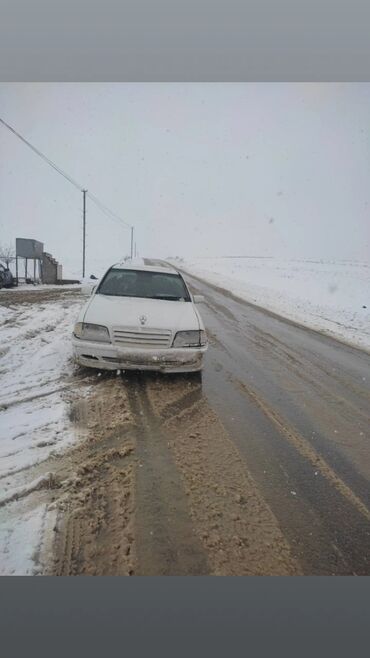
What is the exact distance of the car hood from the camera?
13.3ft

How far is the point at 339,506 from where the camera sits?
2227 millimetres

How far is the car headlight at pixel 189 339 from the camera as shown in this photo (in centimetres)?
407

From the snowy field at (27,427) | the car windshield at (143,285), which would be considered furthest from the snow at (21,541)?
the car windshield at (143,285)

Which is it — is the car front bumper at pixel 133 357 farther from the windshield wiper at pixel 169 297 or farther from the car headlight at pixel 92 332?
the windshield wiper at pixel 169 297

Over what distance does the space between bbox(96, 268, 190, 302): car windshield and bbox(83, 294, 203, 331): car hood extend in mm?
260

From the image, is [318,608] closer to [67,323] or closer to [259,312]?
[67,323]

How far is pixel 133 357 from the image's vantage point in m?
3.92

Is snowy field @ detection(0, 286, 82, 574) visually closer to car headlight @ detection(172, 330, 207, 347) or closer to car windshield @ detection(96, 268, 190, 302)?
car windshield @ detection(96, 268, 190, 302)

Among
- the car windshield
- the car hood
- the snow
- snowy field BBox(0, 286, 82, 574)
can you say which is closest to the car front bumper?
the car hood

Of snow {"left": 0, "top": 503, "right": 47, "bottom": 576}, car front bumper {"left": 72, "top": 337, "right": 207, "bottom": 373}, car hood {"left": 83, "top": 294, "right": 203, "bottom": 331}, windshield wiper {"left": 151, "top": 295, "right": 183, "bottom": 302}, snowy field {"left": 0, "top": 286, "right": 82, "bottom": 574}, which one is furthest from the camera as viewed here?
windshield wiper {"left": 151, "top": 295, "right": 183, "bottom": 302}

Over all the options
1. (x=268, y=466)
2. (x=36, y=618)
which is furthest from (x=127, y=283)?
(x=36, y=618)

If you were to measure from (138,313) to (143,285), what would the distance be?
48.0 inches

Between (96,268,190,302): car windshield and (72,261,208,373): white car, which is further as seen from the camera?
(96,268,190,302): car windshield

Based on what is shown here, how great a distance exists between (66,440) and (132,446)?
562 mm
